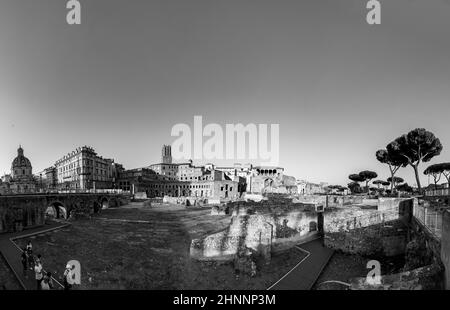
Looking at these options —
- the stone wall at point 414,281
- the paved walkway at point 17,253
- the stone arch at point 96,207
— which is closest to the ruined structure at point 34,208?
the paved walkway at point 17,253

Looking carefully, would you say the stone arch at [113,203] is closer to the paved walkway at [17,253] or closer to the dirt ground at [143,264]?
the paved walkway at [17,253]

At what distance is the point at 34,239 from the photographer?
20156 mm

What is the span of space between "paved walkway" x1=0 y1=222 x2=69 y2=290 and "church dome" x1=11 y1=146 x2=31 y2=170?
235 feet

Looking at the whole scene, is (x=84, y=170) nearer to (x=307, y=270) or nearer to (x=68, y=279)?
(x=68, y=279)

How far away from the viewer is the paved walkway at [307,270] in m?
11.6

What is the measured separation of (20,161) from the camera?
79.5 meters

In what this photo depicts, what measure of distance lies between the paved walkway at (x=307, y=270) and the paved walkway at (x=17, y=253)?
1073 cm

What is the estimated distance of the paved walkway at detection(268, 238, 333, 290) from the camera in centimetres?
1157

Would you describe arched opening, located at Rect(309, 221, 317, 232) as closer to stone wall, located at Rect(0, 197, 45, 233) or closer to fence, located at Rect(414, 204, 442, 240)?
fence, located at Rect(414, 204, 442, 240)

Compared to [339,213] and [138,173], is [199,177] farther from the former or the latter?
[339,213]

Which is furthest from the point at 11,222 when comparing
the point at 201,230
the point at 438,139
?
the point at 438,139

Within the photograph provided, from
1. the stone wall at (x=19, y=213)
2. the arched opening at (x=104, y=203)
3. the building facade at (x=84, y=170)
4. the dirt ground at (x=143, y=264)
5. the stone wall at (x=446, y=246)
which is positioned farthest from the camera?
the building facade at (x=84, y=170)

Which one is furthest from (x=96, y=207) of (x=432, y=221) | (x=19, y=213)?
(x=432, y=221)

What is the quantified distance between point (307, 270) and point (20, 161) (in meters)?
97.6
